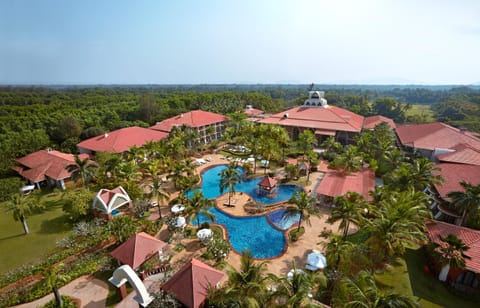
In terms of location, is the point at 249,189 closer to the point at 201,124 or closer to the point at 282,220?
the point at 282,220

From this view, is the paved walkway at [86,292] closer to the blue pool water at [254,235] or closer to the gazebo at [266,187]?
the blue pool water at [254,235]

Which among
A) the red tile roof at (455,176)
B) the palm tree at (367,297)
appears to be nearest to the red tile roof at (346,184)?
the red tile roof at (455,176)

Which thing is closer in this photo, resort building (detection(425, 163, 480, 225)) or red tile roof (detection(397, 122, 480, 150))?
resort building (detection(425, 163, 480, 225))

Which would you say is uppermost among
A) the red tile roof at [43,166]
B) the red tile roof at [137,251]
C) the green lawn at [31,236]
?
the red tile roof at [43,166]

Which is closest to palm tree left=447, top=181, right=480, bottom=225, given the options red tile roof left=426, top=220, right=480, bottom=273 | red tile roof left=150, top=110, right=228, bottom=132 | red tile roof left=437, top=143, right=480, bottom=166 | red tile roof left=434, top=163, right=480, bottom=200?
red tile roof left=426, top=220, right=480, bottom=273

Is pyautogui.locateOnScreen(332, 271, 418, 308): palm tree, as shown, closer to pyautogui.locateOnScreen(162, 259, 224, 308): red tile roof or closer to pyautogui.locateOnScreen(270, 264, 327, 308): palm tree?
pyautogui.locateOnScreen(270, 264, 327, 308): palm tree

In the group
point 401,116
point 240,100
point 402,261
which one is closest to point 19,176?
point 402,261

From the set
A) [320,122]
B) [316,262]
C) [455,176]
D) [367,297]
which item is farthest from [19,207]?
[320,122]
